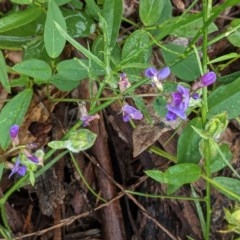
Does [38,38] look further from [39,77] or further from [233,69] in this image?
[233,69]

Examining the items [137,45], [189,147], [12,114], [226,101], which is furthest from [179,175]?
[12,114]

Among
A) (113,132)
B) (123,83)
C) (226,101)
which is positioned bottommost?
(113,132)

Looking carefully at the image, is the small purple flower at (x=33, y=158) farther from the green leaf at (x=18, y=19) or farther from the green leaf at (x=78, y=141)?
the green leaf at (x=18, y=19)

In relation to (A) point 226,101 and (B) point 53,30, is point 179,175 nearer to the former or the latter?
(A) point 226,101

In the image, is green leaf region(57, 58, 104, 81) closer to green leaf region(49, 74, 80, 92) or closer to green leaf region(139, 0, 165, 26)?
green leaf region(49, 74, 80, 92)

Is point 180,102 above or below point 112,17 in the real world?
below

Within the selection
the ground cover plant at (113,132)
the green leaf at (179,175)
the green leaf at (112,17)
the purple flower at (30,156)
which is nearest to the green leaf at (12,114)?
the ground cover plant at (113,132)

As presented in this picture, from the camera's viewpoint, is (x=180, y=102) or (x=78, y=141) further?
(x=78, y=141)

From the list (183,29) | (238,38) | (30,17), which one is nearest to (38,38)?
(30,17)
